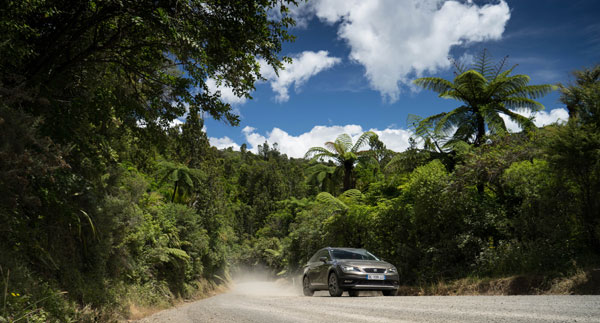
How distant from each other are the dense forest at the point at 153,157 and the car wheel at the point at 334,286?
11.8ft

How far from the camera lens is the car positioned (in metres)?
10.7

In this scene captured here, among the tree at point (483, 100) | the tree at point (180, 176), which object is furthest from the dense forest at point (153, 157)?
the tree at point (180, 176)

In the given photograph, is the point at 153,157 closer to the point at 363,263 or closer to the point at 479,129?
the point at 363,263

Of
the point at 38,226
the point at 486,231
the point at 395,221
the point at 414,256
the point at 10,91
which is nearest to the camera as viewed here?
the point at 10,91

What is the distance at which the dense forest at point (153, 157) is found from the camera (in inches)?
235

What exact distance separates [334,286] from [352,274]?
822 millimetres

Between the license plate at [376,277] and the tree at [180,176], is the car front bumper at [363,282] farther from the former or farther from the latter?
the tree at [180,176]

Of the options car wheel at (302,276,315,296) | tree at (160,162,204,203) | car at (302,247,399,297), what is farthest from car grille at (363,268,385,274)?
tree at (160,162,204,203)

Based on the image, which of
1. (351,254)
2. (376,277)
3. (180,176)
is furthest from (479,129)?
(180,176)

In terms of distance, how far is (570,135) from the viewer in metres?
9.16

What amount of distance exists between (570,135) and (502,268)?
13.0 feet

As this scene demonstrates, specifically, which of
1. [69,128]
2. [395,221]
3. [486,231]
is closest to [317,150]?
[395,221]

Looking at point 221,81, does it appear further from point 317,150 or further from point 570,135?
point 317,150

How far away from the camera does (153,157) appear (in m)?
11.4
